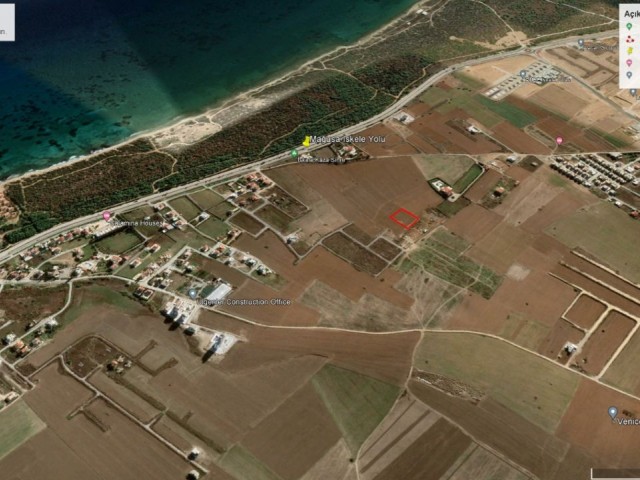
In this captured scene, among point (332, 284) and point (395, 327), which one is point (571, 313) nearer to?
point (395, 327)

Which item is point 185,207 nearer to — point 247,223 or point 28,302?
point 247,223

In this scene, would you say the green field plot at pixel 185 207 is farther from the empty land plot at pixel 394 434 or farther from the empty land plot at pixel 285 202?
the empty land plot at pixel 394 434

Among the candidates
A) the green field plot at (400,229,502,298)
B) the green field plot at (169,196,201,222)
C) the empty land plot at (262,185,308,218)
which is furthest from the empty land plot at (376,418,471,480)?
the green field plot at (169,196,201,222)

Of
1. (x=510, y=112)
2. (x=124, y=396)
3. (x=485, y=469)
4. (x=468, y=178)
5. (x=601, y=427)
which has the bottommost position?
(x=124, y=396)

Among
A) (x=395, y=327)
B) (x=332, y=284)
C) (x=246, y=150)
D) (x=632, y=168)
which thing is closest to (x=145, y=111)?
(x=246, y=150)

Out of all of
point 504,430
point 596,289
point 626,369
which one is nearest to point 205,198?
point 504,430

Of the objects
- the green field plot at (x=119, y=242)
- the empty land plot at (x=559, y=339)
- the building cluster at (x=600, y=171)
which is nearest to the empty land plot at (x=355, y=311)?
the empty land plot at (x=559, y=339)

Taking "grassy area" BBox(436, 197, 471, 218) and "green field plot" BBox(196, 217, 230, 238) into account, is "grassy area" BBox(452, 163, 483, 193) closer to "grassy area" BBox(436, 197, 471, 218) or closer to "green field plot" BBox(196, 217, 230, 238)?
"grassy area" BBox(436, 197, 471, 218)
